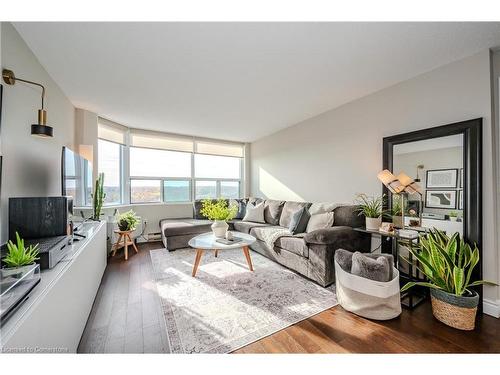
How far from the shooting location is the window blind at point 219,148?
5132 mm

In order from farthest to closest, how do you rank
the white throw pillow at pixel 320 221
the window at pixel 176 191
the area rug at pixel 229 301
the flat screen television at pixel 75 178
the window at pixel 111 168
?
the window at pixel 176 191 → the window at pixel 111 168 → the white throw pillow at pixel 320 221 → the flat screen television at pixel 75 178 → the area rug at pixel 229 301

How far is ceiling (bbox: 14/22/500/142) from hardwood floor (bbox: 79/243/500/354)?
7.97 ft

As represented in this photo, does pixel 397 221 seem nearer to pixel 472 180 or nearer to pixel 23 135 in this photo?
pixel 472 180

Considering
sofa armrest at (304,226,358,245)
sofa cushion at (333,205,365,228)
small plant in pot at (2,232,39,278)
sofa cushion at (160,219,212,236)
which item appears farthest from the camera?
sofa cushion at (160,219,212,236)

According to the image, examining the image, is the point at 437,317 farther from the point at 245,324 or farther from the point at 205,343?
the point at 205,343

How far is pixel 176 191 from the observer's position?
16.0 ft

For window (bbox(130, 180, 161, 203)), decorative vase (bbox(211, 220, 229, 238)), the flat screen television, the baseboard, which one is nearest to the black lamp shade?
the flat screen television

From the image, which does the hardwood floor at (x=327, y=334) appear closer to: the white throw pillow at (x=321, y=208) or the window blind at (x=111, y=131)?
the white throw pillow at (x=321, y=208)

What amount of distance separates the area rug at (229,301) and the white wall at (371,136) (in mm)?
1582

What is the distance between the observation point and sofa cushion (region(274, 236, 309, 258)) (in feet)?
8.32

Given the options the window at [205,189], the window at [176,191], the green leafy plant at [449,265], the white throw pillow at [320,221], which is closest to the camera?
the green leafy plant at [449,265]

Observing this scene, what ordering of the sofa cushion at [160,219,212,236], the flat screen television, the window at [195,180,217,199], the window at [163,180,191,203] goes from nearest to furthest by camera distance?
1. the flat screen television
2. the sofa cushion at [160,219,212,236]
3. the window at [163,180,191,203]
4. the window at [195,180,217,199]

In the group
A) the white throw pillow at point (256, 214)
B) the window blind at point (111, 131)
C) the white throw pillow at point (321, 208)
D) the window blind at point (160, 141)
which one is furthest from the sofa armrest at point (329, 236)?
the window blind at point (111, 131)

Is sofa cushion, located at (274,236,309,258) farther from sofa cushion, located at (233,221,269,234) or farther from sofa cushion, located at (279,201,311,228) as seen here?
sofa cushion, located at (233,221,269,234)
